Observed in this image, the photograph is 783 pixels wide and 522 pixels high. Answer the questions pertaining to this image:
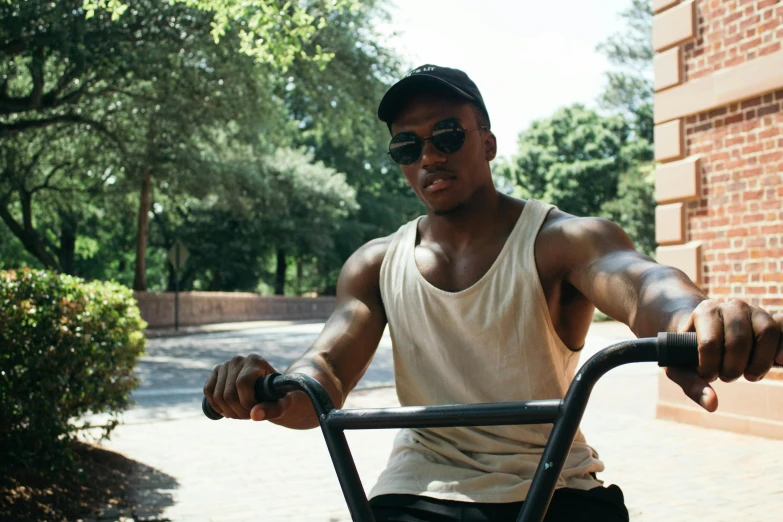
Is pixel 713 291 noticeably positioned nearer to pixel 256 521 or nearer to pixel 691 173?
pixel 691 173

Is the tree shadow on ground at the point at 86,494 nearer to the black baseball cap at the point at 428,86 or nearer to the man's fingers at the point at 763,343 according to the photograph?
the black baseball cap at the point at 428,86

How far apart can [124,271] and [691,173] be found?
4713cm

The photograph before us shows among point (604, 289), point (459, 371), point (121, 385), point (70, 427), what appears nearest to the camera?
point (604, 289)

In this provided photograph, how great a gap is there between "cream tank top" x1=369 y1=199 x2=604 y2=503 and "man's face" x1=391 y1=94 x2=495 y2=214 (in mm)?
239

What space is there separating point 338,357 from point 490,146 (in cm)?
87

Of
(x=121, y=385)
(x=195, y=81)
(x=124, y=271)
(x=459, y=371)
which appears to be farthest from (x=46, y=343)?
(x=124, y=271)

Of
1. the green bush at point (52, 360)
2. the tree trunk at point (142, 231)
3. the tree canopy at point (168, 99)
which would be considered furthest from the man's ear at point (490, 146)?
the tree trunk at point (142, 231)

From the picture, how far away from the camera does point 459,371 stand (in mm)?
2316

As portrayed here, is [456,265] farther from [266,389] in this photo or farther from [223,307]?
[223,307]

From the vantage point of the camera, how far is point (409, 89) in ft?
8.19

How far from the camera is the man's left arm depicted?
1.27m

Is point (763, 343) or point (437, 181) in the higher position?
point (437, 181)

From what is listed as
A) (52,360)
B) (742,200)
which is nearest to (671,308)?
(52,360)

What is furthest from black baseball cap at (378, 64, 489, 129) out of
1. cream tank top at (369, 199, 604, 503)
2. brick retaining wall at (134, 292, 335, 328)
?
brick retaining wall at (134, 292, 335, 328)
